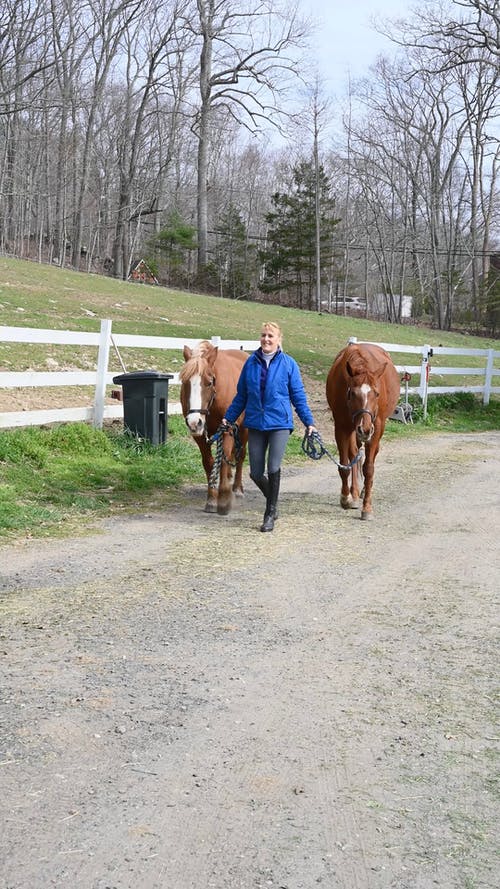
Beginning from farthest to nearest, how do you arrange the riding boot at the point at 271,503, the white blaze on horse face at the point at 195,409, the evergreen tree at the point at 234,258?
the evergreen tree at the point at 234,258, the white blaze on horse face at the point at 195,409, the riding boot at the point at 271,503

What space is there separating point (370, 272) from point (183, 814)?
6998 cm

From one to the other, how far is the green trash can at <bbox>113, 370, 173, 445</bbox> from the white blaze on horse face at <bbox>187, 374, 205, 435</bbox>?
281 centimetres

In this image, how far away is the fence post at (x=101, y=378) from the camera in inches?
444

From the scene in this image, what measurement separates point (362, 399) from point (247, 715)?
16.4 feet

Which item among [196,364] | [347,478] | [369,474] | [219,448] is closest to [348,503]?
[347,478]

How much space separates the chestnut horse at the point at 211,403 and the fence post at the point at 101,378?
2594 mm

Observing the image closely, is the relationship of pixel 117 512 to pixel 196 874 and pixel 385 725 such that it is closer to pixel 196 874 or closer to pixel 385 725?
pixel 385 725

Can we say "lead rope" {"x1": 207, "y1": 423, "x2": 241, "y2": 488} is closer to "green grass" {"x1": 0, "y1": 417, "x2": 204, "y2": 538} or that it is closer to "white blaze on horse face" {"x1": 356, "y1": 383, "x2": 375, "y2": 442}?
"green grass" {"x1": 0, "y1": 417, "x2": 204, "y2": 538}

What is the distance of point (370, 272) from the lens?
233 ft

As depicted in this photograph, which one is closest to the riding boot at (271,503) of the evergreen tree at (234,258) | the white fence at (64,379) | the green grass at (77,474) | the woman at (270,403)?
the woman at (270,403)

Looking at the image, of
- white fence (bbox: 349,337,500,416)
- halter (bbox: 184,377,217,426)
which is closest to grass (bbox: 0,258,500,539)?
white fence (bbox: 349,337,500,416)

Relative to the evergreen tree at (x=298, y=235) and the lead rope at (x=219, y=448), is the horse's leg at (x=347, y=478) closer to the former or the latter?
the lead rope at (x=219, y=448)

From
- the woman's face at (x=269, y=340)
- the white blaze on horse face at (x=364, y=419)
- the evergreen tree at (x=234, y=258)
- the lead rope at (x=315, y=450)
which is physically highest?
the evergreen tree at (x=234, y=258)

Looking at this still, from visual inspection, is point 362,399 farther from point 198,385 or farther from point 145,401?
point 145,401
